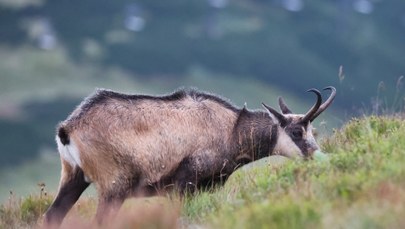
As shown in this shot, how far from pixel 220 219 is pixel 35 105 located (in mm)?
144114

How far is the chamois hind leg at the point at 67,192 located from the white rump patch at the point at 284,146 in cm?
291

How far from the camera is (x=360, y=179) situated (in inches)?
332

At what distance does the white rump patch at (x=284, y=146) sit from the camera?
515 inches

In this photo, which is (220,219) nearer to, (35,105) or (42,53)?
(35,105)

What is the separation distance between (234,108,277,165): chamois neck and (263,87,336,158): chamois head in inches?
4.4

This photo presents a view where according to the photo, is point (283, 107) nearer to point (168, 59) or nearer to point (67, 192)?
point (67, 192)

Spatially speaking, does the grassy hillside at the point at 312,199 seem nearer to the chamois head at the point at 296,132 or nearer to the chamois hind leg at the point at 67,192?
the chamois hind leg at the point at 67,192

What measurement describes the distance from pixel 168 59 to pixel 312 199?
173709 mm

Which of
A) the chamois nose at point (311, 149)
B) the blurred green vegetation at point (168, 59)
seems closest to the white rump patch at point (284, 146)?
the chamois nose at point (311, 149)

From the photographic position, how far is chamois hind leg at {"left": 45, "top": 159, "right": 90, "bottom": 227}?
468 inches

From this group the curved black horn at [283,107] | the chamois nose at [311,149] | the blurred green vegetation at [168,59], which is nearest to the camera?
the chamois nose at [311,149]

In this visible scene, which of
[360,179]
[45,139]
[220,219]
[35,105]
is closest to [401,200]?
[360,179]

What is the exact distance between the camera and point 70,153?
11.7m

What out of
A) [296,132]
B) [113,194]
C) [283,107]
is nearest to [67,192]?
[113,194]
